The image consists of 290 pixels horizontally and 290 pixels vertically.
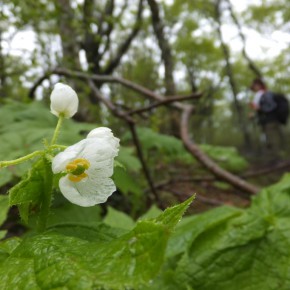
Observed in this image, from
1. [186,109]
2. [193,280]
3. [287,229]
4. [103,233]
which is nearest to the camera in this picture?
[103,233]

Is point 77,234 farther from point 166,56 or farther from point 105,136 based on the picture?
point 166,56

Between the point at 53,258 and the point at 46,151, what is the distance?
21cm

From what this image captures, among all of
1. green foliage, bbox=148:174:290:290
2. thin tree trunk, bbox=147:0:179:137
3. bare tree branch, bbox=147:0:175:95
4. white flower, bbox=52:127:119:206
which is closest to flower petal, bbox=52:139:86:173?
white flower, bbox=52:127:119:206

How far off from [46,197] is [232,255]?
616 millimetres

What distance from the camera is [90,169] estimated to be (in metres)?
0.79

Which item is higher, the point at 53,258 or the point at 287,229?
the point at 53,258

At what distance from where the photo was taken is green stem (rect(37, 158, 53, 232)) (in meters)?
0.75

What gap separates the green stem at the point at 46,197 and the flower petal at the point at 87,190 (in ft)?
0.09

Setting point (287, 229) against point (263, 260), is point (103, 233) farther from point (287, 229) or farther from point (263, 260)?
point (287, 229)

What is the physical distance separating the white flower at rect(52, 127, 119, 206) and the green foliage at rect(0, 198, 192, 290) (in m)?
0.10

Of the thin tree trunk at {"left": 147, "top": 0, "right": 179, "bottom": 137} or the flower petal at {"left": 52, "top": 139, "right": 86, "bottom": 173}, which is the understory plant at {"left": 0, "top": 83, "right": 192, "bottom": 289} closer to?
the flower petal at {"left": 52, "top": 139, "right": 86, "bottom": 173}

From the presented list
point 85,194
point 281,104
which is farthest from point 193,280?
point 281,104

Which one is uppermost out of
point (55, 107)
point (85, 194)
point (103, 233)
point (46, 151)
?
point (55, 107)

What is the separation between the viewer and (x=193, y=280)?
3.56 ft
